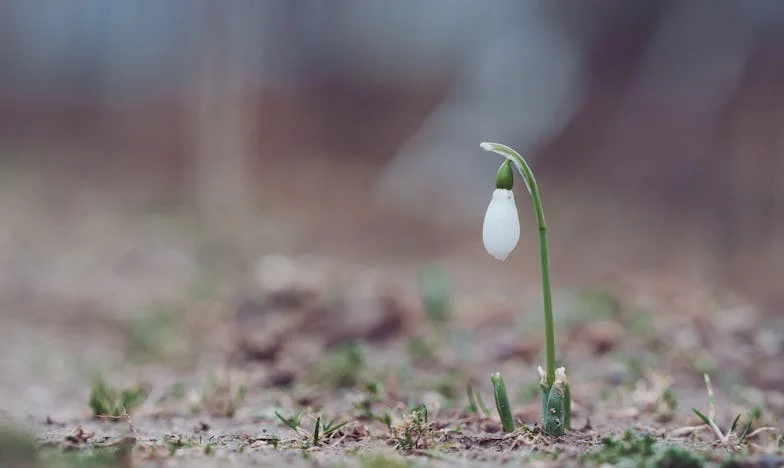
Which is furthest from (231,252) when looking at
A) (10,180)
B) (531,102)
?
(10,180)

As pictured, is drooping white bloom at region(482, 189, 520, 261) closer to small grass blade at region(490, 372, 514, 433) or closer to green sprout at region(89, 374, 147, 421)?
small grass blade at region(490, 372, 514, 433)

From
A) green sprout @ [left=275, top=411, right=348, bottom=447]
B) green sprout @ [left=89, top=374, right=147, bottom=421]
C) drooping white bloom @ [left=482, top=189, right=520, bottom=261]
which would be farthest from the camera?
green sprout @ [left=89, top=374, right=147, bottom=421]

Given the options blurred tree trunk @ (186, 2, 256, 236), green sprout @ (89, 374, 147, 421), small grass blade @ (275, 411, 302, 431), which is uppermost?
blurred tree trunk @ (186, 2, 256, 236)

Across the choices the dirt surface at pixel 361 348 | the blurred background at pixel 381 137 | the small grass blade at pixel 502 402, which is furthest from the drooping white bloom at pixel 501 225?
the blurred background at pixel 381 137

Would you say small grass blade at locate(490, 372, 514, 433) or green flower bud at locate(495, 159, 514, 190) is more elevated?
green flower bud at locate(495, 159, 514, 190)

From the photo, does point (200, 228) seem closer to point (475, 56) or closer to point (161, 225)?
point (161, 225)

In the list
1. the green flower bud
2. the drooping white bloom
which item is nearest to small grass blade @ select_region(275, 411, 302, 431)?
the drooping white bloom
